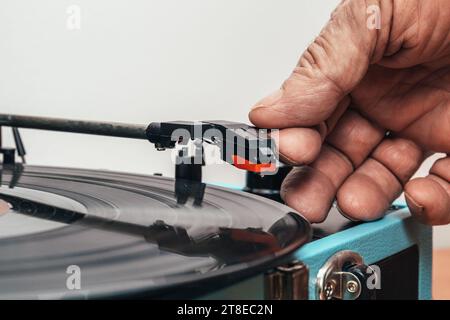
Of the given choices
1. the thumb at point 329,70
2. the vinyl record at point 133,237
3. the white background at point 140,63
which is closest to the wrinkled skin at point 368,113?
the thumb at point 329,70

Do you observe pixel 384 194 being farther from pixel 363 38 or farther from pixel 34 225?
pixel 34 225

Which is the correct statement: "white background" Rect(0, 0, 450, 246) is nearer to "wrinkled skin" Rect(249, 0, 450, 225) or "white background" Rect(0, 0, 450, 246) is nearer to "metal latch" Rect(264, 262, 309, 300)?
"wrinkled skin" Rect(249, 0, 450, 225)

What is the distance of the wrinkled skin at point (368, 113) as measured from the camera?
24.1 inches

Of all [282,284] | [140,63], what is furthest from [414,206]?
[140,63]

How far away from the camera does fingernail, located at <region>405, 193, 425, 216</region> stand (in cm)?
63

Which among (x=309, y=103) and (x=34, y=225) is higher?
(x=309, y=103)

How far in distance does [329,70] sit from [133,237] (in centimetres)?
30

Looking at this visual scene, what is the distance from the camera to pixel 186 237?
0.43 meters

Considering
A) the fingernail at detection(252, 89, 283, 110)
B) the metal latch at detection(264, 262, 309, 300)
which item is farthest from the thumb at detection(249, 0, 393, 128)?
the metal latch at detection(264, 262, 309, 300)

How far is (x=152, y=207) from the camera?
55 cm

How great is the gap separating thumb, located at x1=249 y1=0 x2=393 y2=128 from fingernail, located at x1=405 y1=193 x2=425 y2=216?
14cm

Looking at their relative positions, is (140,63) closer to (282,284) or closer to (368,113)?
(368,113)
